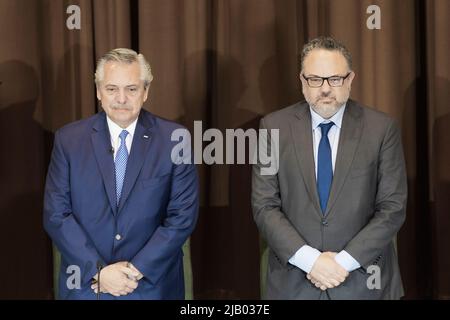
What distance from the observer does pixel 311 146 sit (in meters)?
3.04

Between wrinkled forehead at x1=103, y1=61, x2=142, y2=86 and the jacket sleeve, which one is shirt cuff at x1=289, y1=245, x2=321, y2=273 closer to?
the jacket sleeve

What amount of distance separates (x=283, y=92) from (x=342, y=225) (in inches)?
40.2

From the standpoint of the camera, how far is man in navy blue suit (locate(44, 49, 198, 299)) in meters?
2.97

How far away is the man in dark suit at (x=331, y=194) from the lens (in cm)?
293

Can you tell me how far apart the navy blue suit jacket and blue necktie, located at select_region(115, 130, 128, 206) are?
0.04 metres

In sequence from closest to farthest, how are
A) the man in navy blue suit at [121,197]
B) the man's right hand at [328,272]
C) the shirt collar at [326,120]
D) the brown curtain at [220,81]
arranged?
1. the man's right hand at [328,272]
2. the man in navy blue suit at [121,197]
3. the shirt collar at [326,120]
4. the brown curtain at [220,81]

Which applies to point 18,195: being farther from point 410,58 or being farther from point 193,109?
point 410,58

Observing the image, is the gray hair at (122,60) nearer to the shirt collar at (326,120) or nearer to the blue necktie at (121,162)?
the blue necktie at (121,162)

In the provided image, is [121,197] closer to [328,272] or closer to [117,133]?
[117,133]

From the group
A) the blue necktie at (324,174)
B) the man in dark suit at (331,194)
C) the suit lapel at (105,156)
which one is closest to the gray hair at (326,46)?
the man in dark suit at (331,194)

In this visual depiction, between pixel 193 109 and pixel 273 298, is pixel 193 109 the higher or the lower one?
the higher one

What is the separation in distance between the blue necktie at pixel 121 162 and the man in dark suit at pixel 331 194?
1.75 ft
